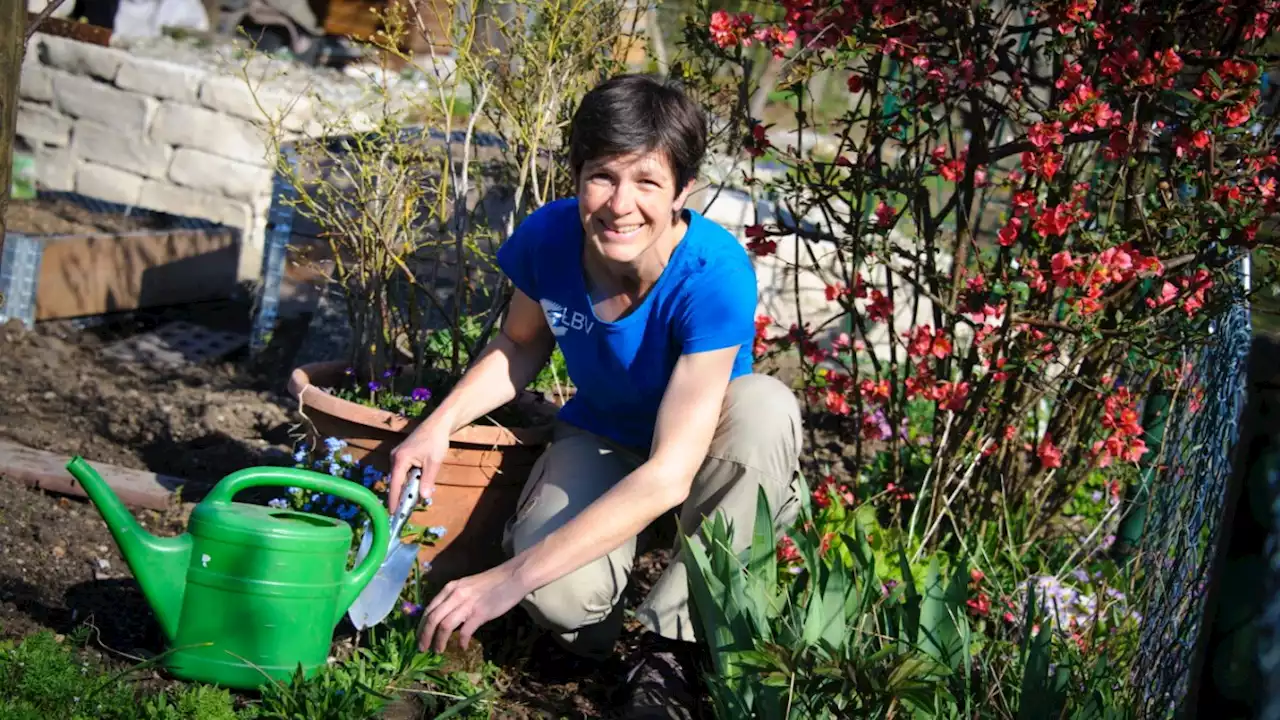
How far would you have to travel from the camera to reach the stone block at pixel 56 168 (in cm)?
660

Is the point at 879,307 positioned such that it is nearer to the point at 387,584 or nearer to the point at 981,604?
the point at 981,604

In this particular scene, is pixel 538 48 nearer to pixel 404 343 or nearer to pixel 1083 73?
pixel 404 343

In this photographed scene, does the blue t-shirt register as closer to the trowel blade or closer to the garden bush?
the garden bush

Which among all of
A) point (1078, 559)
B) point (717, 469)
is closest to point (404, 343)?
point (717, 469)

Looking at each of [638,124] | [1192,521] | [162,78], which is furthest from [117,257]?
[1192,521]

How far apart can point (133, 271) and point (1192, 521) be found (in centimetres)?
409

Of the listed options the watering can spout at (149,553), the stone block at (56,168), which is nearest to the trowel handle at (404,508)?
the watering can spout at (149,553)

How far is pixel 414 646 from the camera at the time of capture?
263cm

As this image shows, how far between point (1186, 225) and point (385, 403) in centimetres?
189

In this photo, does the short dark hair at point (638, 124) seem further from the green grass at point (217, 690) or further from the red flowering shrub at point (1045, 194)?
the green grass at point (217, 690)

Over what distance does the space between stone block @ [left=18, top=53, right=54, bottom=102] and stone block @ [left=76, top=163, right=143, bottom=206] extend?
1.30ft

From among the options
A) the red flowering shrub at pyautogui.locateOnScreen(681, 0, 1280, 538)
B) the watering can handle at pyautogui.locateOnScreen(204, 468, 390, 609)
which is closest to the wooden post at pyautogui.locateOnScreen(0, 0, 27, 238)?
the watering can handle at pyautogui.locateOnScreen(204, 468, 390, 609)

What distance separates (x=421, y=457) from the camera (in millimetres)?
2766

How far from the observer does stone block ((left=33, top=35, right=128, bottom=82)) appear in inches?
248
